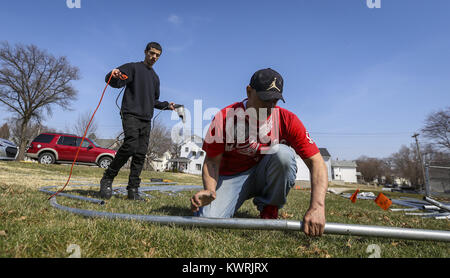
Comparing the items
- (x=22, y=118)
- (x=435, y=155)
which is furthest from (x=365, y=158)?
(x=22, y=118)

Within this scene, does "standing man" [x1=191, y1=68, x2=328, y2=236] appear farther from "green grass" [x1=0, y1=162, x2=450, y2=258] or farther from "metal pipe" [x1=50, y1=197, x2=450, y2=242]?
"green grass" [x1=0, y1=162, x2=450, y2=258]

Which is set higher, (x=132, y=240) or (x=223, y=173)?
(x=223, y=173)

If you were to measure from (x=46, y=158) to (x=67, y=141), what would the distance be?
152 cm

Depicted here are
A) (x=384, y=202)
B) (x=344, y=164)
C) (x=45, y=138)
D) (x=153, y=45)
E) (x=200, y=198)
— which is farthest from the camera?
(x=344, y=164)

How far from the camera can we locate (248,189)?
2914 mm

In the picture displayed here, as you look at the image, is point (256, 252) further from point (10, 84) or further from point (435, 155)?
point (435, 155)

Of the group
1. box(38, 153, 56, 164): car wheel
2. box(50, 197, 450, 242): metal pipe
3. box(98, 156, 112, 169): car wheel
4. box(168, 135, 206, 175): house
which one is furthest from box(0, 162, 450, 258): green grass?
box(168, 135, 206, 175): house

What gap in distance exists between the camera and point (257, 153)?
2.82 meters

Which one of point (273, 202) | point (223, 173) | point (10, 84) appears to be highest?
point (10, 84)

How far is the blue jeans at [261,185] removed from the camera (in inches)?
103

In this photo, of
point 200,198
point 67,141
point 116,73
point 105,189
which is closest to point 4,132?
point 67,141

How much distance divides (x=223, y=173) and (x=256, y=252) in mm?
1301

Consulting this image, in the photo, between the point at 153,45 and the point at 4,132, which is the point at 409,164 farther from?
the point at 4,132

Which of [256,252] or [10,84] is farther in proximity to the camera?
[10,84]
